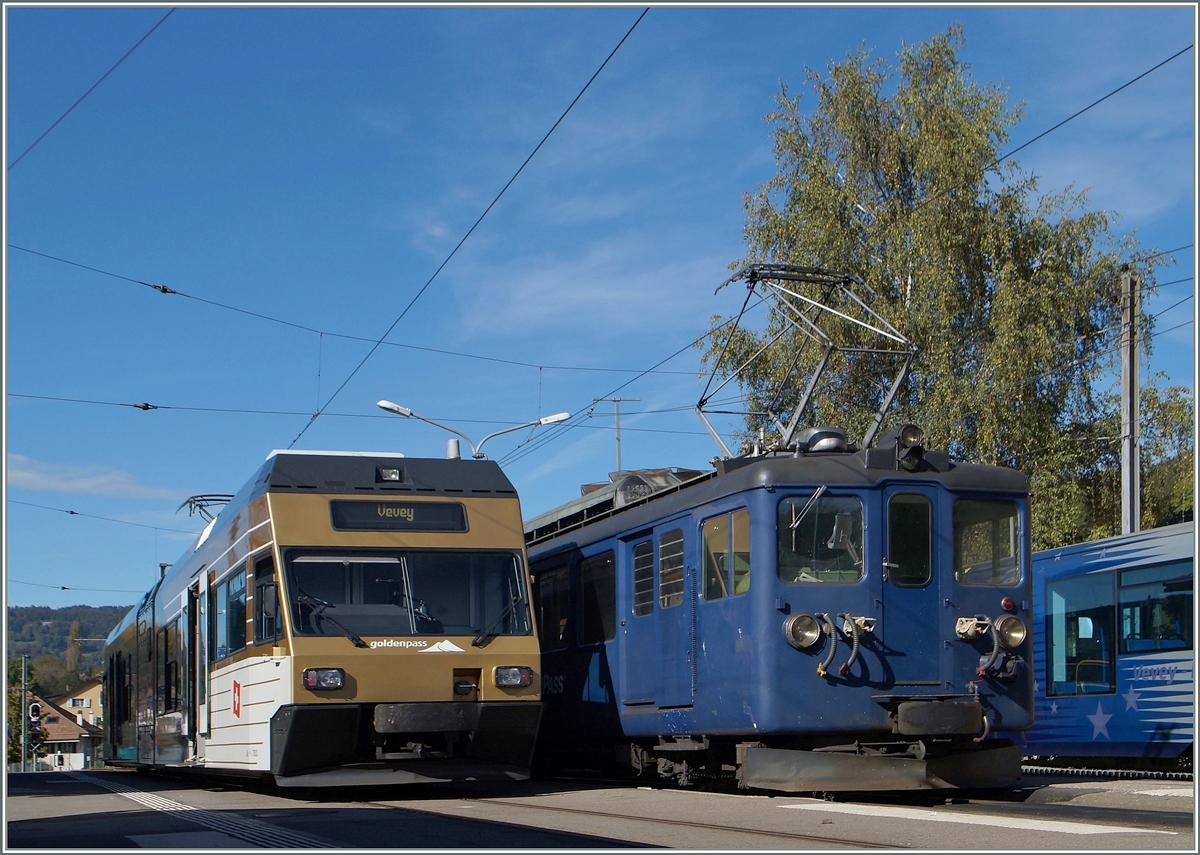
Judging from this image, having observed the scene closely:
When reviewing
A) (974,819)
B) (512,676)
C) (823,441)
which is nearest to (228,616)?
(512,676)

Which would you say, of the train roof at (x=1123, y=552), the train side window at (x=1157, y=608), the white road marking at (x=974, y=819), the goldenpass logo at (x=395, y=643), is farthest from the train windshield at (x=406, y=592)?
the train roof at (x=1123, y=552)

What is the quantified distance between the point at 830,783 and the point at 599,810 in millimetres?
1967

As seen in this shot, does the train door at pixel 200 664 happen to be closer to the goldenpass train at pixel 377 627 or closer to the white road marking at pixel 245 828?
the goldenpass train at pixel 377 627

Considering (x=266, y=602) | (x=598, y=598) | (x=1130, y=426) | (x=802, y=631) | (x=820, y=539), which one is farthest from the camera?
(x=1130, y=426)

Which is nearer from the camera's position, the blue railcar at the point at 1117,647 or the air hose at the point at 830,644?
the air hose at the point at 830,644

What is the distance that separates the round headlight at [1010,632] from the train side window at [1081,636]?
20.5ft

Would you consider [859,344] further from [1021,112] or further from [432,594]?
[432,594]

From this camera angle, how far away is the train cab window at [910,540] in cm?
1228

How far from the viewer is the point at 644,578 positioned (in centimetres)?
1425

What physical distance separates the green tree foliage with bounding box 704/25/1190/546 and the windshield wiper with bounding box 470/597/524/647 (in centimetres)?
1301

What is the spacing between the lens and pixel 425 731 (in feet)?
41.3

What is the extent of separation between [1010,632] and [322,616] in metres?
6.00

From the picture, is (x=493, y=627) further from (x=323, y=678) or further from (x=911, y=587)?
(x=911, y=587)

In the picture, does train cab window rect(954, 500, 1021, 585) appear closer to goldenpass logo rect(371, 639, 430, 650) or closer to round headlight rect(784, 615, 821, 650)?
round headlight rect(784, 615, 821, 650)
